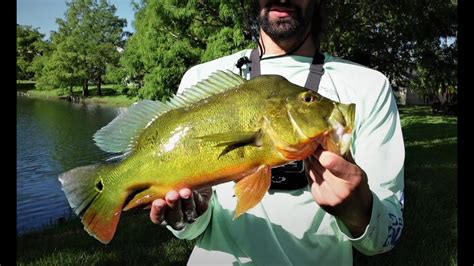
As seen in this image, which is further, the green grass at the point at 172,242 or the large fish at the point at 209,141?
the green grass at the point at 172,242

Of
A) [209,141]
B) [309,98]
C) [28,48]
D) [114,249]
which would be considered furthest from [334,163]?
[28,48]

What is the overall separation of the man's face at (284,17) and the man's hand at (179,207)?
86 cm

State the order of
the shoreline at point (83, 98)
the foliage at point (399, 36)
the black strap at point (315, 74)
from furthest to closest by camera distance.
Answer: the shoreline at point (83, 98), the foliage at point (399, 36), the black strap at point (315, 74)

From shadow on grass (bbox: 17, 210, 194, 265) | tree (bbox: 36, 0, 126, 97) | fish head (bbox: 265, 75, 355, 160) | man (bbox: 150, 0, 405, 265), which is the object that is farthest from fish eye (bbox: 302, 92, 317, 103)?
tree (bbox: 36, 0, 126, 97)

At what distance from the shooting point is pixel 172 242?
20.5 ft

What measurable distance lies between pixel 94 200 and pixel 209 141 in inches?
20.0

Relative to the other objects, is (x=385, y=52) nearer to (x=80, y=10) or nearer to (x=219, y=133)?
(x=219, y=133)

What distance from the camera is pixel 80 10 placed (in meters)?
67.0

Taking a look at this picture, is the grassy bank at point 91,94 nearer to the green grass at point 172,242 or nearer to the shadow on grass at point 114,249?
the green grass at point 172,242

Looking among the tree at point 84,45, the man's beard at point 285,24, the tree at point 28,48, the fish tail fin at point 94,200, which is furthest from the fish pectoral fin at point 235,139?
the tree at point 28,48

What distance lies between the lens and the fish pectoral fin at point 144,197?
1.78 meters

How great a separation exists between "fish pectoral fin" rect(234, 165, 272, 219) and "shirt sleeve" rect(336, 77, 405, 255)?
1.24 ft

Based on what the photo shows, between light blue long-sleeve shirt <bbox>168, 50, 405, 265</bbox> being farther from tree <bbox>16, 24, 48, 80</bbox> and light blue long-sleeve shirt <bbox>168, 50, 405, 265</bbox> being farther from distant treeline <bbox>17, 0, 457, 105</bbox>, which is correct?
tree <bbox>16, 24, 48, 80</bbox>

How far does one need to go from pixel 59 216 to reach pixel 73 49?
2221 inches
